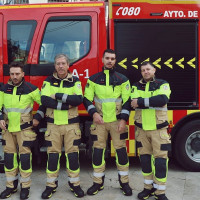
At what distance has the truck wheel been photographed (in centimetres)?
425

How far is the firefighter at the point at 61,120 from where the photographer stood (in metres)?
3.52

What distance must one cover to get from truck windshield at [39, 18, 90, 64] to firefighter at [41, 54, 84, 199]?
1.91ft

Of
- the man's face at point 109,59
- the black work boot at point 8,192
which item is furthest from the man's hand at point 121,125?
the black work boot at point 8,192

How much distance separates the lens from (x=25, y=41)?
4.10 meters

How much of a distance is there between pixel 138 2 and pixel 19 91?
6.51 feet

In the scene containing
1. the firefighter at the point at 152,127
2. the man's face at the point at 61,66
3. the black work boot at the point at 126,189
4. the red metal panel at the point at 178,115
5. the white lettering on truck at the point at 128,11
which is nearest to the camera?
the firefighter at the point at 152,127

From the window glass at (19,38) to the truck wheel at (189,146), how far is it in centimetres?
246

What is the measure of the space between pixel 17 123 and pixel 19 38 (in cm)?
126

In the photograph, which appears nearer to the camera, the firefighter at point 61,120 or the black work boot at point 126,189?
the firefighter at point 61,120

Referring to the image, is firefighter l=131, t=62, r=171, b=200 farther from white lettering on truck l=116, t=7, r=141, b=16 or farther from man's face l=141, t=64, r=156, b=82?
white lettering on truck l=116, t=7, r=141, b=16

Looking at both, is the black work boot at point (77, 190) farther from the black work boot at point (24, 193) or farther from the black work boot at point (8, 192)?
the black work boot at point (8, 192)

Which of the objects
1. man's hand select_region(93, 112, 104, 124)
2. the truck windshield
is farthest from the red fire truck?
man's hand select_region(93, 112, 104, 124)

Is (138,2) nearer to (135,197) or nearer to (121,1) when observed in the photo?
(121,1)

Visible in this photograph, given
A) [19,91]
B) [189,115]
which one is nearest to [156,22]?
[189,115]
